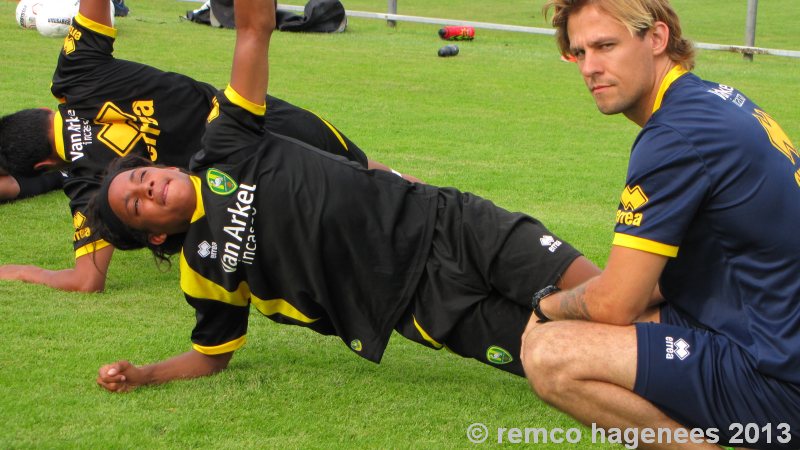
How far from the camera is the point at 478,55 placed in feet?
46.5

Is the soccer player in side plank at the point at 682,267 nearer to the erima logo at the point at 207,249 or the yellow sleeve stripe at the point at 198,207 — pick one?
the erima logo at the point at 207,249

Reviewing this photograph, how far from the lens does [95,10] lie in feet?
19.4

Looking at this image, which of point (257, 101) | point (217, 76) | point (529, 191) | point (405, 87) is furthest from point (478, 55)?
point (257, 101)

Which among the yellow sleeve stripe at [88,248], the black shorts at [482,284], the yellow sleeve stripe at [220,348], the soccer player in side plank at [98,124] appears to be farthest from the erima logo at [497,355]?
the yellow sleeve stripe at [88,248]

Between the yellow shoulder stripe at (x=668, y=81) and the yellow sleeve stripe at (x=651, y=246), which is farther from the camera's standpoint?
the yellow shoulder stripe at (x=668, y=81)

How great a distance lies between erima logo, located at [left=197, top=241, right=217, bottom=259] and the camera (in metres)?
4.28

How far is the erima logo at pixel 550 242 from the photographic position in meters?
4.27

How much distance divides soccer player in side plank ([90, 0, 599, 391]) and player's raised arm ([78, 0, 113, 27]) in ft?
6.08

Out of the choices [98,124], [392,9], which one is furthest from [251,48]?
[392,9]

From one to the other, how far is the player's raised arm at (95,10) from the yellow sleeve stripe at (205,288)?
6.90 feet

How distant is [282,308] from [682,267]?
171 centimetres

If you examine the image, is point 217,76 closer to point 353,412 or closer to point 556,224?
point 556,224

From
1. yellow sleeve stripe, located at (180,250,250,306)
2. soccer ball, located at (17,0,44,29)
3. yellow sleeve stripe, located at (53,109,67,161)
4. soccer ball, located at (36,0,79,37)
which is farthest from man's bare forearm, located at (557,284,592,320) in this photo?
soccer ball, located at (17,0,44,29)

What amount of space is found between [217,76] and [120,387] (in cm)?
766
